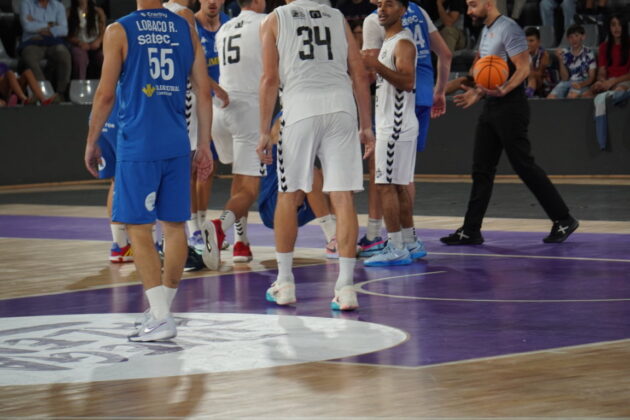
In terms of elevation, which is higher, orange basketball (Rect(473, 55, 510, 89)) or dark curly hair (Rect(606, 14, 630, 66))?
dark curly hair (Rect(606, 14, 630, 66))

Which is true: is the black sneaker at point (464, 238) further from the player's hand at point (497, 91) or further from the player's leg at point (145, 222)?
the player's leg at point (145, 222)

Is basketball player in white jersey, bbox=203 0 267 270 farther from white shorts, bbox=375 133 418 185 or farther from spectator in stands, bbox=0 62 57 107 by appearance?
spectator in stands, bbox=0 62 57 107

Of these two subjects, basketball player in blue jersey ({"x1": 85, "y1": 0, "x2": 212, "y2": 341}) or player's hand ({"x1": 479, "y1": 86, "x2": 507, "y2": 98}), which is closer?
basketball player in blue jersey ({"x1": 85, "y1": 0, "x2": 212, "y2": 341})

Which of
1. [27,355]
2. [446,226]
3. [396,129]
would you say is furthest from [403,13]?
[27,355]

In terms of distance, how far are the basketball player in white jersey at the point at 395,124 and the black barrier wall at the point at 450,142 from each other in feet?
27.7

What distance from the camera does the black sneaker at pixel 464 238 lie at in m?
10.7

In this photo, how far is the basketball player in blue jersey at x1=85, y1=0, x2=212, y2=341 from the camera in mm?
6555

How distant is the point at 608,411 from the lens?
4824mm

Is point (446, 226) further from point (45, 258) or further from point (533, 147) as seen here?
point (533, 147)

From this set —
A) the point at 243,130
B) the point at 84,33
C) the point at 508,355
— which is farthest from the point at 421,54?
the point at 84,33

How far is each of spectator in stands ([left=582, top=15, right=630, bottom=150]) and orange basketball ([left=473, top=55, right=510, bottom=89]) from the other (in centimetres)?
714

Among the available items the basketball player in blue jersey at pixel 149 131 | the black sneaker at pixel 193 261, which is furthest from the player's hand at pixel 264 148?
the black sneaker at pixel 193 261

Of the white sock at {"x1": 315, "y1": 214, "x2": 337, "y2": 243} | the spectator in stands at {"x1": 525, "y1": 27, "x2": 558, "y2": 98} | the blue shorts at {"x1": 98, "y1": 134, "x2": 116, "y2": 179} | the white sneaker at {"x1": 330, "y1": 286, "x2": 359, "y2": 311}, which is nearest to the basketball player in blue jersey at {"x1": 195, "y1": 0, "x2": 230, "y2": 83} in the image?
the blue shorts at {"x1": 98, "y1": 134, "x2": 116, "y2": 179}

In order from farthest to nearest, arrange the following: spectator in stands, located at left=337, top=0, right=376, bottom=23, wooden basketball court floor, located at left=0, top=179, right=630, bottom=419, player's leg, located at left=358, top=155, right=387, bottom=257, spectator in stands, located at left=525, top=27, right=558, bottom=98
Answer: spectator in stands, located at left=337, top=0, right=376, bottom=23, spectator in stands, located at left=525, top=27, right=558, bottom=98, player's leg, located at left=358, top=155, right=387, bottom=257, wooden basketball court floor, located at left=0, top=179, right=630, bottom=419
